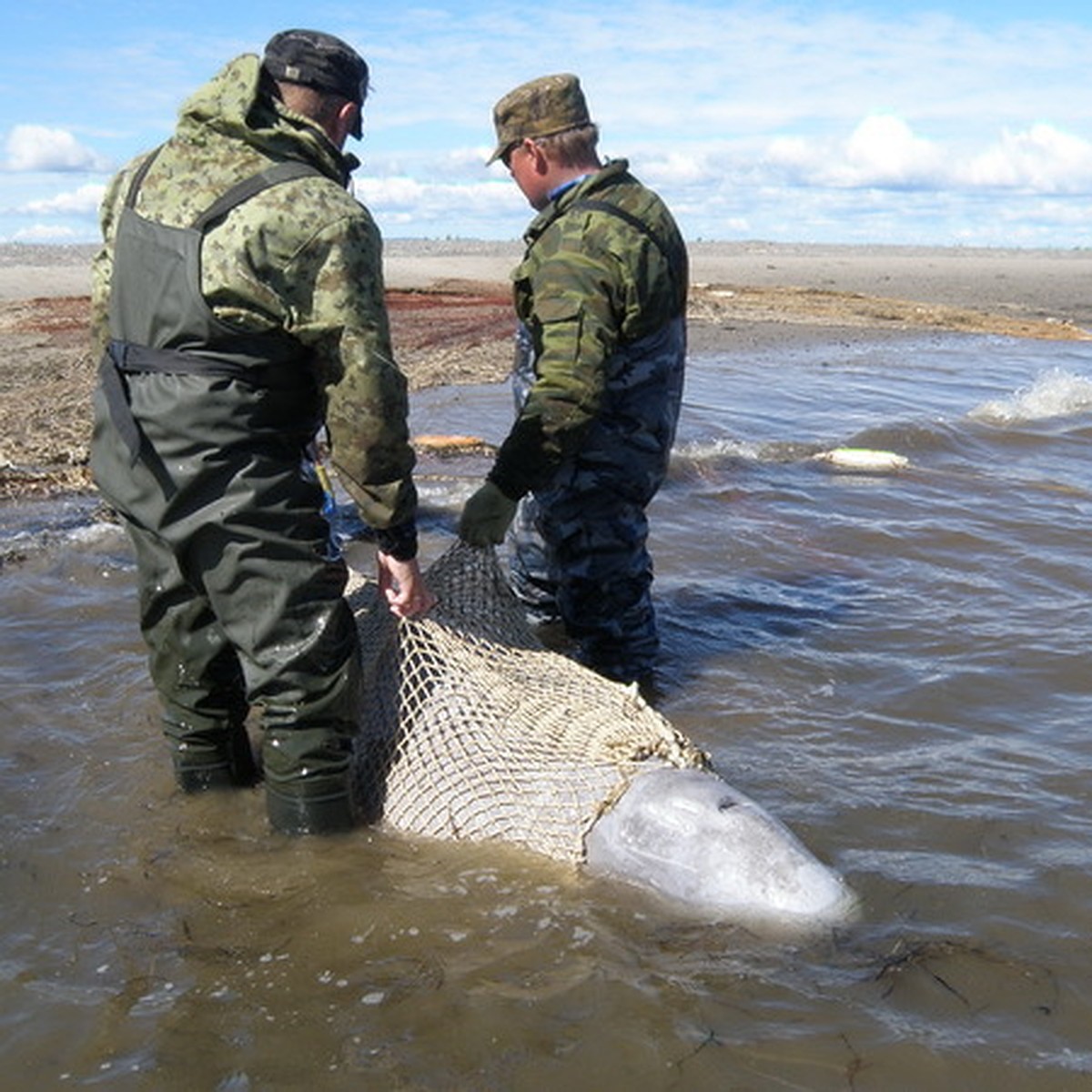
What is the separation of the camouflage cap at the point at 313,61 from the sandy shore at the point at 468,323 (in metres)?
4.85

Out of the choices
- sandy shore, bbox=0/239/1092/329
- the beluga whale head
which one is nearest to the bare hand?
the beluga whale head

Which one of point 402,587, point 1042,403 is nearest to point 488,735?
point 402,587

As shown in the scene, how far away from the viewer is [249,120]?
3.31 meters

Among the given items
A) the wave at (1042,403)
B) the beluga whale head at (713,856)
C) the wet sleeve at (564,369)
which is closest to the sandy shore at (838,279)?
the wave at (1042,403)

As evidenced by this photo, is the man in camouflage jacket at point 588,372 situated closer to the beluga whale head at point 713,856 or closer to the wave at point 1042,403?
the beluga whale head at point 713,856

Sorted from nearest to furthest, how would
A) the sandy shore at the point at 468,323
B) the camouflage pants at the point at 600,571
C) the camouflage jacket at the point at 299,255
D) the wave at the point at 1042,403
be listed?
1. the camouflage jacket at the point at 299,255
2. the camouflage pants at the point at 600,571
3. the sandy shore at the point at 468,323
4. the wave at the point at 1042,403

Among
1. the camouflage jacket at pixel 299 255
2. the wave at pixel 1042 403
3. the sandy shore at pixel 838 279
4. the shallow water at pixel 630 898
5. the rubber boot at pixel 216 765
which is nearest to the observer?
the shallow water at pixel 630 898

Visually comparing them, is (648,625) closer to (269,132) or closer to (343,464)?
(343,464)

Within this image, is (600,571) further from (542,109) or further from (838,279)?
(838,279)

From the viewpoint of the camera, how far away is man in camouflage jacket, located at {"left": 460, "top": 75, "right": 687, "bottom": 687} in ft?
14.2

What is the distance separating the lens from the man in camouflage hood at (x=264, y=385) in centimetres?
322

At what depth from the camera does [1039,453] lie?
10.1m

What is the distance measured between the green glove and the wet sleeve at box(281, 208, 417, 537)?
843 mm

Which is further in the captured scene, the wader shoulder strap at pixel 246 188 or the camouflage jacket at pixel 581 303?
the camouflage jacket at pixel 581 303
